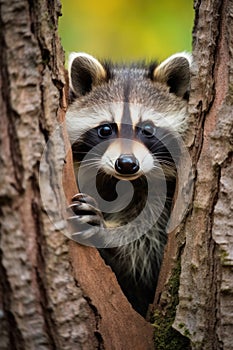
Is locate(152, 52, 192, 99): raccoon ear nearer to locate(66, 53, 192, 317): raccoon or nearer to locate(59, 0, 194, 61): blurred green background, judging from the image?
locate(66, 53, 192, 317): raccoon

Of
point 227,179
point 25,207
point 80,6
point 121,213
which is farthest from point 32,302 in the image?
point 80,6

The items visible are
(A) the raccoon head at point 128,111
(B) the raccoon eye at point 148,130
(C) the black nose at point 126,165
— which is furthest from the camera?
(B) the raccoon eye at point 148,130

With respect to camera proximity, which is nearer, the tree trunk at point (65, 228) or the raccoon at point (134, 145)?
the tree trunk at point (65, 228)

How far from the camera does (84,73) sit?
533 centimetres

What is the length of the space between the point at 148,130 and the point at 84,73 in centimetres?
82

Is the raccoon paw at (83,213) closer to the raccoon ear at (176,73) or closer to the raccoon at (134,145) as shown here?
the raccoon at (134,145)

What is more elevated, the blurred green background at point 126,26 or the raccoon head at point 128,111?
the blurred green background at point 126,26

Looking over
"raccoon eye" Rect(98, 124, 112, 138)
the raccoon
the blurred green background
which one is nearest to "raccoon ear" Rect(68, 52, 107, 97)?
the raccoon

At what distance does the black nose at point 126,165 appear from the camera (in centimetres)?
447

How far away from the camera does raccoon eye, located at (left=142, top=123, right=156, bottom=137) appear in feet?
16.6

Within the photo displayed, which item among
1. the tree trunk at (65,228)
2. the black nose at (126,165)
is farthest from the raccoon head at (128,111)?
the tree trunk at (65,228)

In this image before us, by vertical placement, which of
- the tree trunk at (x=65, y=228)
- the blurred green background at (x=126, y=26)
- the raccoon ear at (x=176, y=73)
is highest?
the blurred green background at (x=126, y=26)

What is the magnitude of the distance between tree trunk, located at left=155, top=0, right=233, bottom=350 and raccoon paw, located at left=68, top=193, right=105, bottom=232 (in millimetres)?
636

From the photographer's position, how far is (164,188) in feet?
16.9
